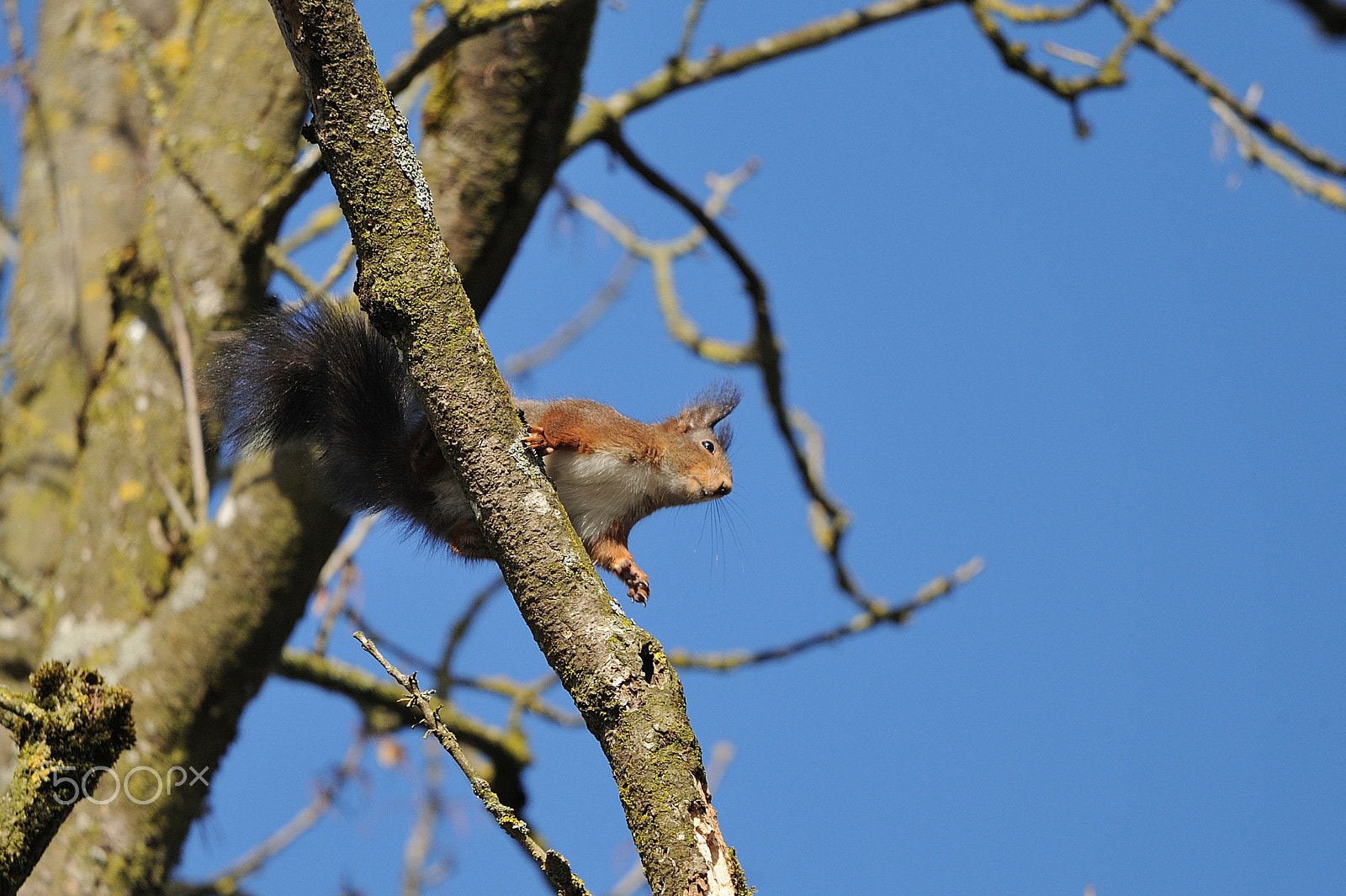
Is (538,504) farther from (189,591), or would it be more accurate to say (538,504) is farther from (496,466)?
(189,591)

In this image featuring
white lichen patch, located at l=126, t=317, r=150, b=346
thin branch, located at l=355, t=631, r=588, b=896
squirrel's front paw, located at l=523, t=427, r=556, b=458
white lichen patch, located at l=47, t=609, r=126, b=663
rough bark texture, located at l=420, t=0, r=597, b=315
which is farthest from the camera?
white lichen patch, located at l=126, t=317, r=150, b=346

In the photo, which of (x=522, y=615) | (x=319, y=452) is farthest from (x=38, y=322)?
(x=522, y=615)

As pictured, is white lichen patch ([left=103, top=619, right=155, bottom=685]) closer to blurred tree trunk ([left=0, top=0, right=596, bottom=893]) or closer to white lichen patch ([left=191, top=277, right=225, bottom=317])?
blurred tree trunk ([left=0, top=0, right=596, bottom=893])

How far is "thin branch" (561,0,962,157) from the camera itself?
3.79m

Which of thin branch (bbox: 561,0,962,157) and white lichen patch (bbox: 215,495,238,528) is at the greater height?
thin branch (bbox: 561,0,962,157)

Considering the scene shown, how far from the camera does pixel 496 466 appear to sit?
1.59 meters

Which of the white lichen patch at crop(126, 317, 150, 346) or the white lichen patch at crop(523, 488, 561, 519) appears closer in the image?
the white lichen patch at crop(523, 488, 561, 519)

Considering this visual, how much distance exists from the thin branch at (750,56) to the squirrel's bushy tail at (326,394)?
56.6 inches

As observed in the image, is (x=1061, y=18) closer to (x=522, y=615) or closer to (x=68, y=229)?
(x=522, y=615)

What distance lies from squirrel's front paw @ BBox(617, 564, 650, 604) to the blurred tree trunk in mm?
812

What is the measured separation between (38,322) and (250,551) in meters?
1.99

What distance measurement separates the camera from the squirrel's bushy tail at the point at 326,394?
254 centimetres

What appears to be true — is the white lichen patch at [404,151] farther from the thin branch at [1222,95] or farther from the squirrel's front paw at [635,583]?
the thin branch at [1222,95]

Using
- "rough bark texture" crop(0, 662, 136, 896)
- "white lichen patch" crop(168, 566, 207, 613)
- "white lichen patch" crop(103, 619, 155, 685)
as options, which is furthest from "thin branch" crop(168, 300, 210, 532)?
"rough bark texture" crop(0, 662, 136, 896)
